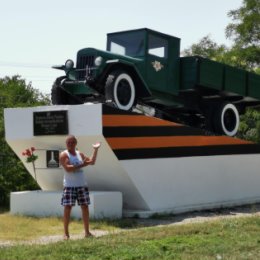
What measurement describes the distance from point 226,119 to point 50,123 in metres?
6.11

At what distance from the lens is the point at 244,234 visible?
359 inches

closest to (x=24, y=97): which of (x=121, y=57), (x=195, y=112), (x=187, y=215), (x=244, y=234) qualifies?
(x=195, y=112)

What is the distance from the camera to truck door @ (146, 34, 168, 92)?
14.7 meters

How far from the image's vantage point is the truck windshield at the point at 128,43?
1465cm

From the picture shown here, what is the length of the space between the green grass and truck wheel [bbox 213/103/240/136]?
22.9ft

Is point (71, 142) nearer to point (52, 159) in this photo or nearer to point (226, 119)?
point (52, 159)

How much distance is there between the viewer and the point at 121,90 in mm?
13523

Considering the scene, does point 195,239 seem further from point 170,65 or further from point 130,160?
point 170,65

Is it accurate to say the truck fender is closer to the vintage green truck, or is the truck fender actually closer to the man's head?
the vintage green truck

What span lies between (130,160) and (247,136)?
12.1 metres

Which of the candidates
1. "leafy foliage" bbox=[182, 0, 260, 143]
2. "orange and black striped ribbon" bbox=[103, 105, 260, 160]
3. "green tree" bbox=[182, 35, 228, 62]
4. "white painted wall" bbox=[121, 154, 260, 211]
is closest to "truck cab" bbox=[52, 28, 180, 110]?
"orange and black striped ribbon" bbox=[103, 105, 260, 160]

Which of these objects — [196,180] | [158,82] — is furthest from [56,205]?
[158,82]

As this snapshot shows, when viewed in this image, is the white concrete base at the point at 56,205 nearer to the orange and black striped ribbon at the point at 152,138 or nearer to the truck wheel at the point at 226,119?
the orange and black striped ribbon at the point at 152,138

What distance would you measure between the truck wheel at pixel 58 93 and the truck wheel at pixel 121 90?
1.59 meters
